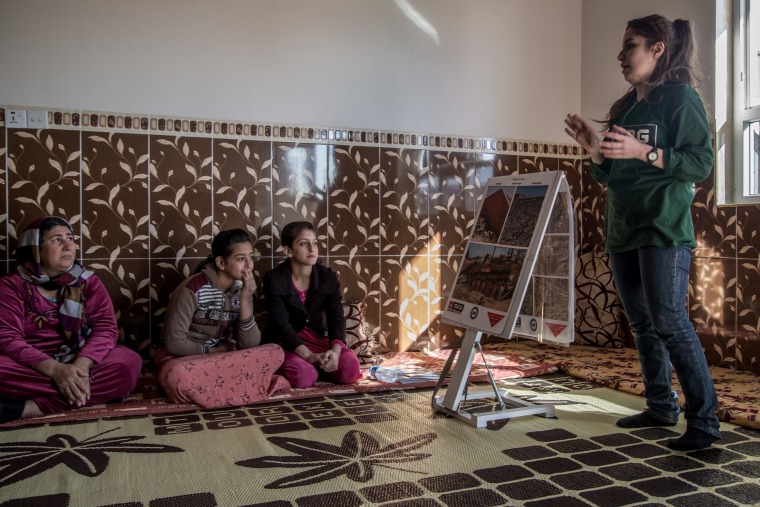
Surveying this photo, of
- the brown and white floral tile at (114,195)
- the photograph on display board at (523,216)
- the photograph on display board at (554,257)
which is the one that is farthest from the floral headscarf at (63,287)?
the photograph on display board at (554,257)

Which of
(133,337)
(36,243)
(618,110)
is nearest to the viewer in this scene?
(618,110)

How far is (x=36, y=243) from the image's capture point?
129 inches

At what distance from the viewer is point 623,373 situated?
378cm

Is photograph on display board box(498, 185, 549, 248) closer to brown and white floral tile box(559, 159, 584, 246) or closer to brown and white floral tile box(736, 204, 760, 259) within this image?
brown and white floral tile box(736, 204, 760, 259)

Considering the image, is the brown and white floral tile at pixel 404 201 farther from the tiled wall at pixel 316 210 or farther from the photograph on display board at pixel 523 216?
the photograph on display board at pixel 523 216

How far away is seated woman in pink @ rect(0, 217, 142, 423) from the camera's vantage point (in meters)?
3.07

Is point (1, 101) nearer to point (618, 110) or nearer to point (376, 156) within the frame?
point (376, 156)

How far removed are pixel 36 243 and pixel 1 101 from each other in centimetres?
98

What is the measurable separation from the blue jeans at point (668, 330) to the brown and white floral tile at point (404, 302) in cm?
203

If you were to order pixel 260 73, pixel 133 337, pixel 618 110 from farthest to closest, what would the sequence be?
pixel 260 73, pixel 133 337, pixel 618 110

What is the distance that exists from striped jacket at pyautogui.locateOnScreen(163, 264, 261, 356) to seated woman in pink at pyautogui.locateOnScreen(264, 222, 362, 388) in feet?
0.65

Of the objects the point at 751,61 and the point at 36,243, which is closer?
the point at 36,243

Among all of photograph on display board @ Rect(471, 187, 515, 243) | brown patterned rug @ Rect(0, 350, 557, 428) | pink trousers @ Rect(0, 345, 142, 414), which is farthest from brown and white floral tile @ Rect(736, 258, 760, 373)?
pink trousers @ Rect(0, 345, 142, 414)

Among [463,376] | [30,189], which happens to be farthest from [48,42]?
[463,376]
